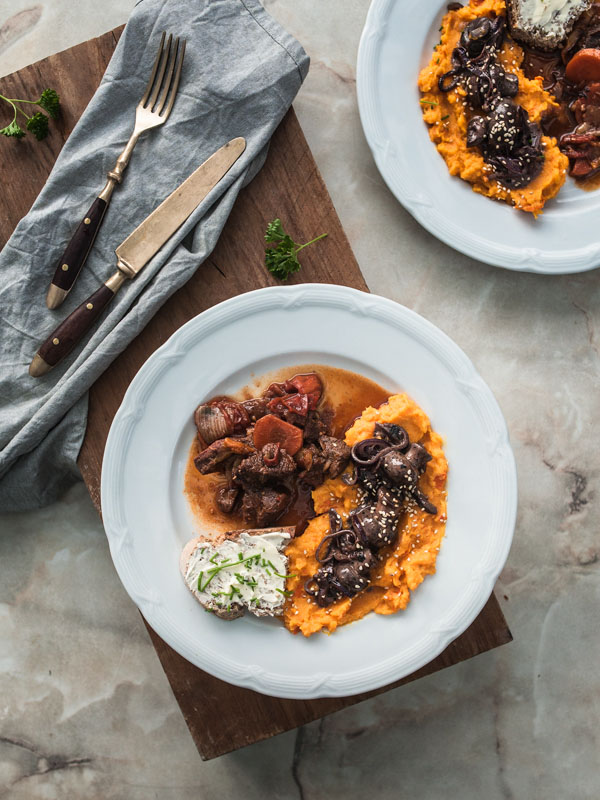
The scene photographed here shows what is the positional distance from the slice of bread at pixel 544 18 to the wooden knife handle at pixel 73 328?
3321 mm

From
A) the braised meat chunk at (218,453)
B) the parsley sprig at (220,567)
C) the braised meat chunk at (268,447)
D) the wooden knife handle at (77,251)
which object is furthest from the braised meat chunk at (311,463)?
the wooden knife handle at (77,251)

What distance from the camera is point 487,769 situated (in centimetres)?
469

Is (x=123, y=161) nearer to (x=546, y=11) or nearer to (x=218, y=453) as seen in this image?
(x=218, y=453)

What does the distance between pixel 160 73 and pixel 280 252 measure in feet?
4.42

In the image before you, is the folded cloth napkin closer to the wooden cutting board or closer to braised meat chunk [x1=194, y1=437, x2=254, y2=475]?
the wooden cutting board

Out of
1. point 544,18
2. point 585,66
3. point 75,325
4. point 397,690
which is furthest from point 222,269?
point 397,690

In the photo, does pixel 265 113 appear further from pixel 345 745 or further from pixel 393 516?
pixel 345 745

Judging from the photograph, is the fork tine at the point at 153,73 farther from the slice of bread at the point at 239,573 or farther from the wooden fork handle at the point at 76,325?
the slice of bread at the point at 239,573

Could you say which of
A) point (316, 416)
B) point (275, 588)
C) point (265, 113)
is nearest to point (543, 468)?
point (316, 416)

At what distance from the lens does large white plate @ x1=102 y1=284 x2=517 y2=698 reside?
12.8 feet

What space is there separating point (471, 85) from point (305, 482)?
291cm

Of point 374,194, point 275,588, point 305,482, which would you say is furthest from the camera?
point 374,194

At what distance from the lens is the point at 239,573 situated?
A: 387 cm

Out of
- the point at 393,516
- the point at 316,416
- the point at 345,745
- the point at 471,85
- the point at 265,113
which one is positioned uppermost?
the point at 265,113
